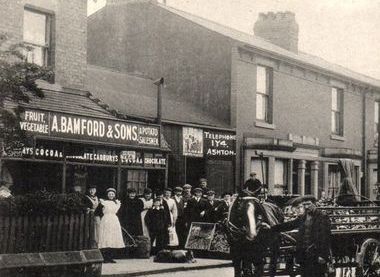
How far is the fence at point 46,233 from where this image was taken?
33.5 ft

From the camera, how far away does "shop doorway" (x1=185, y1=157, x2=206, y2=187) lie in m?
20.8

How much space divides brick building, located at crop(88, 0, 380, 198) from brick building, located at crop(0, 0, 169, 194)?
504 cm

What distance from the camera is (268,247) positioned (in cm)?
1015

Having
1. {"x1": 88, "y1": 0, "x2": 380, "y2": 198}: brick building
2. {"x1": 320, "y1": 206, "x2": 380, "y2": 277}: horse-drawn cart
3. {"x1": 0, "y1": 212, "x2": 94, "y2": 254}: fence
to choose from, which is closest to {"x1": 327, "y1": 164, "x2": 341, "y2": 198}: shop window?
{"x1": 88, "y1": 0, "x2": 380, "y2": 198}: brick building

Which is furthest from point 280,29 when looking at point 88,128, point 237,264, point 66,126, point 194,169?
point 237,264

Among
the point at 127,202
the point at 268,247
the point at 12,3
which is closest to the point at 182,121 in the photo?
the point at 127,202

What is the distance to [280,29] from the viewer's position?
1102 inches

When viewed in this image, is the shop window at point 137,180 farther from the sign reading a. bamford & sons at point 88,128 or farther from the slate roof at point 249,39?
the slate roof at point 249,39

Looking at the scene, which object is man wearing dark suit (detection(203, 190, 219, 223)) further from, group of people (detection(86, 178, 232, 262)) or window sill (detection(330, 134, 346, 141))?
window sill (detection(330, 134, 346, 141))

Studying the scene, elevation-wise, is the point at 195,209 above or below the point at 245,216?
below

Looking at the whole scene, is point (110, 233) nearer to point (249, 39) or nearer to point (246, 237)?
point (246, 237)

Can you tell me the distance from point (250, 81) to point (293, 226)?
13671 millimetres

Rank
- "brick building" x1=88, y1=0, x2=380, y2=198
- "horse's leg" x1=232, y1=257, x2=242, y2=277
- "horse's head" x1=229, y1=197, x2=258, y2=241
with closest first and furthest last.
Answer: "horse's head" x1=229, y1=197, x2=258, y2=241 < "horse's leg" x1=232, y1=257, x2=242, y2=277 < "brick building" x1=88, y1=0, x2=380, y2=198

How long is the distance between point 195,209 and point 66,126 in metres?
4.28
